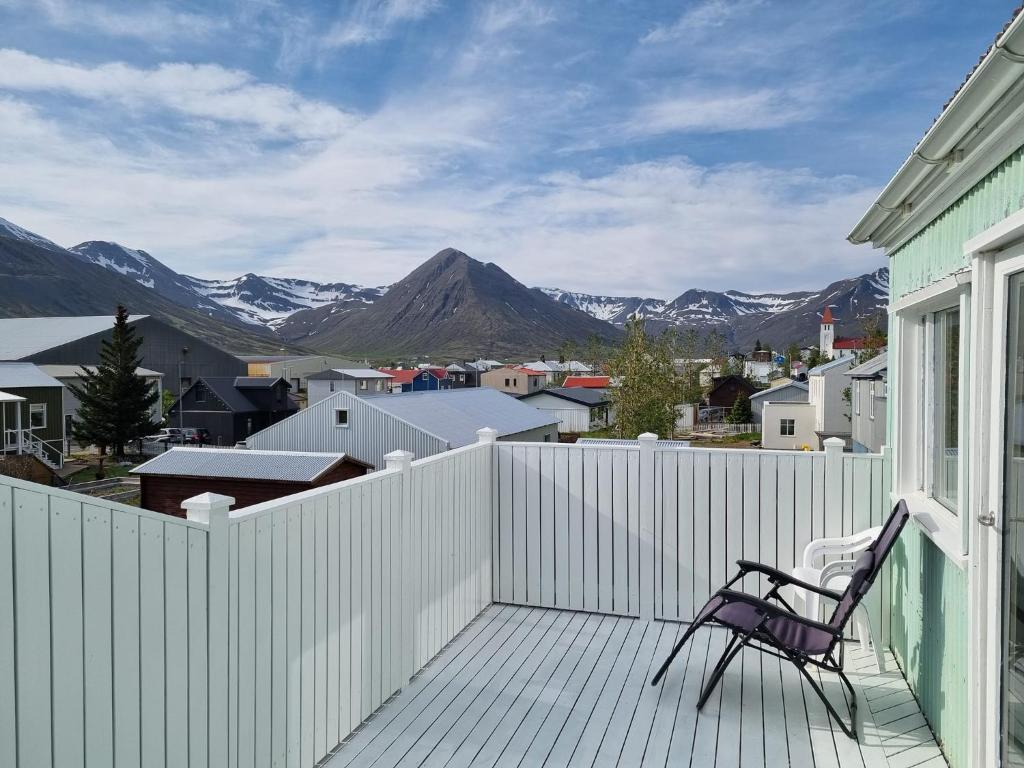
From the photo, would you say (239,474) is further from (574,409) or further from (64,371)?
(64,371)

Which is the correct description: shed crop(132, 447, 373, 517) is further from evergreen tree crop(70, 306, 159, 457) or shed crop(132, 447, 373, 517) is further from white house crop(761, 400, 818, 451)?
white house crop(761, 400, 818, 451)

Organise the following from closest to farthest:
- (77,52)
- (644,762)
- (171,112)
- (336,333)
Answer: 1. (644,762)
2. (77,52)
3. (171,112)
4. (336,333)

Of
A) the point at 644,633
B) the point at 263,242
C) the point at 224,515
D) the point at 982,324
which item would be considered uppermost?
the point at 263,242

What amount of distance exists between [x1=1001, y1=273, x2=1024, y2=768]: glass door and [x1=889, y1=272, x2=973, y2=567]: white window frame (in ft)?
1.81

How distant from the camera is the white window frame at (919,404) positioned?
3082mm

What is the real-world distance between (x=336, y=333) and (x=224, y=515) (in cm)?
19553

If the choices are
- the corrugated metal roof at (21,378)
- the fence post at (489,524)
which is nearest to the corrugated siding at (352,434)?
the corrugated metal roof at (21,378)

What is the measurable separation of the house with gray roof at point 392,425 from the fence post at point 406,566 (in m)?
14.3

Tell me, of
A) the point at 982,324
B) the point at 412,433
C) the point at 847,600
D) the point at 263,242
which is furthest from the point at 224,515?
the point at 263,242

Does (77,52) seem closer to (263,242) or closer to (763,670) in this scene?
(763,670)

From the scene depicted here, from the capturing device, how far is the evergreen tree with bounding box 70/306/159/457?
92.5ft

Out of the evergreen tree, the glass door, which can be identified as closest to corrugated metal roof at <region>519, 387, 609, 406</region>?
the evergreen tree

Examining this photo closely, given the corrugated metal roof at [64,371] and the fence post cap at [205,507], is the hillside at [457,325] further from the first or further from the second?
the fence post cap at [205,507]

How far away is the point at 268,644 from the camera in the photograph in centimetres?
280
